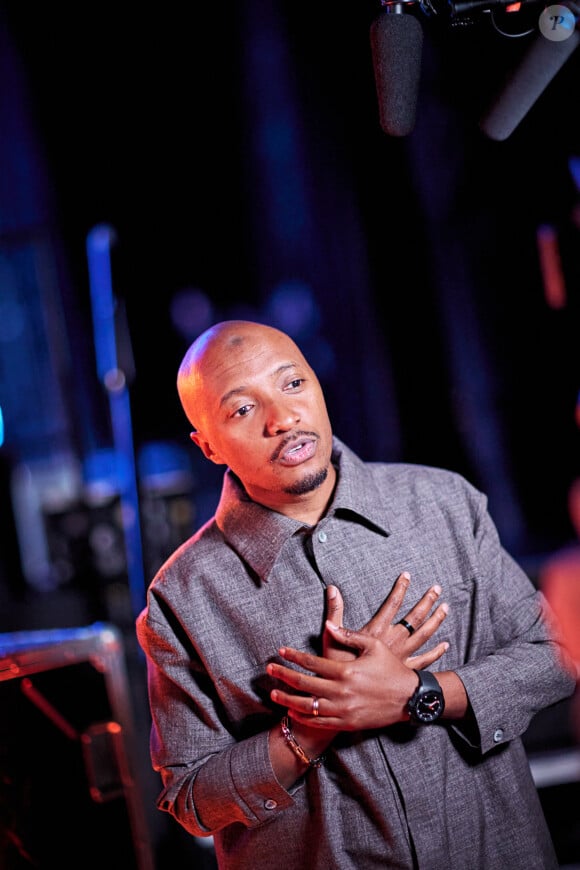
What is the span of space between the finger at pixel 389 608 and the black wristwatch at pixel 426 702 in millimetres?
114

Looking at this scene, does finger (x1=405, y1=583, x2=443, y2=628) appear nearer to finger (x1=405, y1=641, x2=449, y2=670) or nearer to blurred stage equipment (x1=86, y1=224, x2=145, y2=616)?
finger (x1=405, y1=641, x2=449, y2=670)

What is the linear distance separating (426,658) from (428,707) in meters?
0.10

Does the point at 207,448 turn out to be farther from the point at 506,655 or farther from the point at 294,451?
the point at 506,655

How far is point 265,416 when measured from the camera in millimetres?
1659

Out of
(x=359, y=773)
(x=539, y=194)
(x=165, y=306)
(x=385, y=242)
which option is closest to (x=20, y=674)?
(x=359, y=773)

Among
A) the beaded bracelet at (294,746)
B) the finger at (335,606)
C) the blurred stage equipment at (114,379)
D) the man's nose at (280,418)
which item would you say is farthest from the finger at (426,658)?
the blurred stage equipment at (114,379)

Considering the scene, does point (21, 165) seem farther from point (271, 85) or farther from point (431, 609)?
point (431, 609)

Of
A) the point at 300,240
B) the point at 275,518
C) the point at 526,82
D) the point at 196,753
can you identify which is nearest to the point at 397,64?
the point at 526,82

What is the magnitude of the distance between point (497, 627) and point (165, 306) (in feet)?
11.3

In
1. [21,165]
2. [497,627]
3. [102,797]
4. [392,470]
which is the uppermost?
[21,165]

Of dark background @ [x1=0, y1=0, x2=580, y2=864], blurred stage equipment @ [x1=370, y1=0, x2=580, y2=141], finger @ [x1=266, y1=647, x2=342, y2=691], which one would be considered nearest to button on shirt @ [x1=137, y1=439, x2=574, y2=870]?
finger @ [x1=266, y1=647, x2=342, y2=691]

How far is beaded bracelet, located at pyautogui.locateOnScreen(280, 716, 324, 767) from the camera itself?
4.90 ft

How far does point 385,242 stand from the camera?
4.74 meters

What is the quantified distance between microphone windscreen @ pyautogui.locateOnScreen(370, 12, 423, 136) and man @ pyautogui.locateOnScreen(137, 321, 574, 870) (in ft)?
1.79
